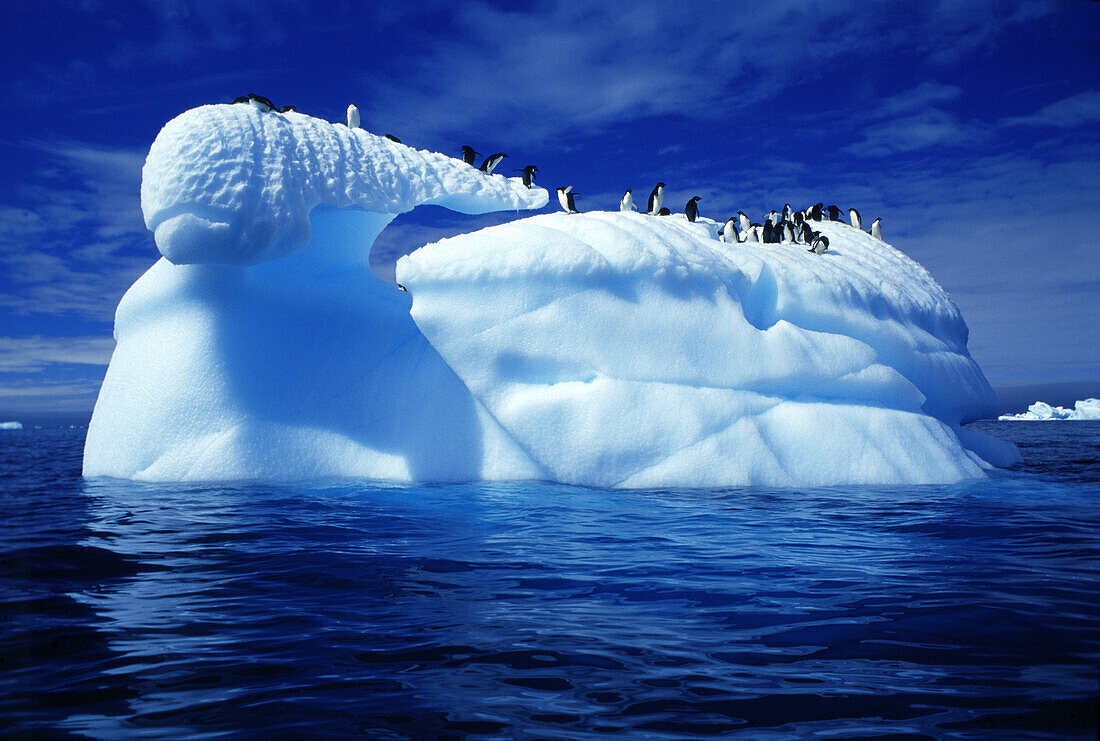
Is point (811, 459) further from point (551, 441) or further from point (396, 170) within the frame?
point (396, 170)

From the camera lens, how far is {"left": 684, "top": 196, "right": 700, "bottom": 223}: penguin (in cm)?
1239

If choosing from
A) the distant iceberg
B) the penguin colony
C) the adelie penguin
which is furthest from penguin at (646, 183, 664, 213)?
the distant iceberg

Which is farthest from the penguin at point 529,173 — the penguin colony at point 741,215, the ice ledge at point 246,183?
the ice ledge at point 246,183

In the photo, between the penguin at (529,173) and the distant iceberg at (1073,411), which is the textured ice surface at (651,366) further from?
the distant iceberg at (1073,411)

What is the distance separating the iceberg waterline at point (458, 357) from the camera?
26.8 feet

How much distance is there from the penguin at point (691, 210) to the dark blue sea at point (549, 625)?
734cm

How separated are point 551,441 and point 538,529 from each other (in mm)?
2741

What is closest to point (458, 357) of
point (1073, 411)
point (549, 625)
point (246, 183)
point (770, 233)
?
point (246, 183)

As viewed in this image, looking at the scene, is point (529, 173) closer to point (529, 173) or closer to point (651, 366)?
point (529, 173)

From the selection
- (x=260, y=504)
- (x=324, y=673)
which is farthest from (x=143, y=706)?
(x=260, y=504)

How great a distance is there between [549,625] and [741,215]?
42.7ft

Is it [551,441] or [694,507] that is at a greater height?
[551,441]

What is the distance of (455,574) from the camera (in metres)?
4.21

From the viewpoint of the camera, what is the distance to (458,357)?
28.0 feet
